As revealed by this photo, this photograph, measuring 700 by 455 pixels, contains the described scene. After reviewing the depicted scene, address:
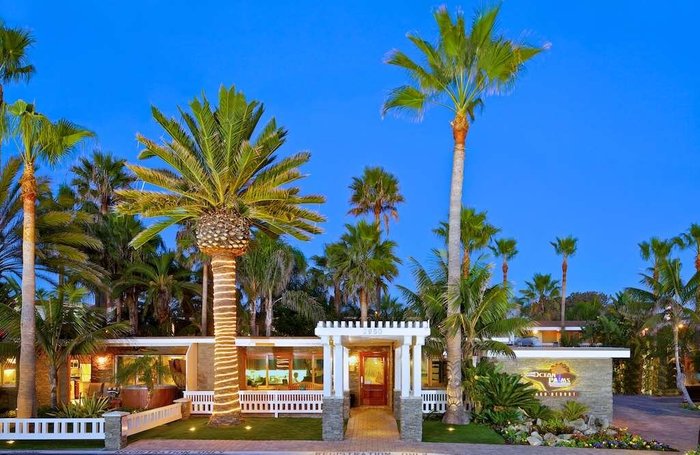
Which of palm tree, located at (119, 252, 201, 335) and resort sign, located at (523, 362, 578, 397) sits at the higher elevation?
palm tree, located at (119, 252, 201, 335)

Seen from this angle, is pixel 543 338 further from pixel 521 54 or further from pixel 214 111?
pixel 214 111

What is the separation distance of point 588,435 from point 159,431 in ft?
40.9

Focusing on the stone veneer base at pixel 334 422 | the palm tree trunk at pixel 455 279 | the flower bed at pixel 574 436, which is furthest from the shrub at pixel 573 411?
the stone veneer base at pixel 334 422

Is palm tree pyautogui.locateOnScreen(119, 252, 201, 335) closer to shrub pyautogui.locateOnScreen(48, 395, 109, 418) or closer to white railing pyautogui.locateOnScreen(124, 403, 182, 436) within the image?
white railing pyautogui.locateOnScreen(124, 403, 182, 436)

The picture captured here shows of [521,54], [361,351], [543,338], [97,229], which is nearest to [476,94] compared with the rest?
[521,54]

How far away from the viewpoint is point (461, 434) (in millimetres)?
17703

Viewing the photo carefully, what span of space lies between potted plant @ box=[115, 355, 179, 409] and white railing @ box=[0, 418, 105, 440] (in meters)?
4.66

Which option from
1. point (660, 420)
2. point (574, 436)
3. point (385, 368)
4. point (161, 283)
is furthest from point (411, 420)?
point (161, 283)

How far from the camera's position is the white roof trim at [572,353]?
20.7m

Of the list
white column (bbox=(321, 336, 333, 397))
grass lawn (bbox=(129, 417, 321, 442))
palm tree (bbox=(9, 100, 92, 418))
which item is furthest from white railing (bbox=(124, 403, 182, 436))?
white column (bbox=(321, 336, 333, 397))

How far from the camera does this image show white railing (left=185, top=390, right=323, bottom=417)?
21969 millimetres

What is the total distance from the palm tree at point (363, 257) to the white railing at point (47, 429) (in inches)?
626

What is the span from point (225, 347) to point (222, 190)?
4.99 metres

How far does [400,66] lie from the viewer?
66.4ft
